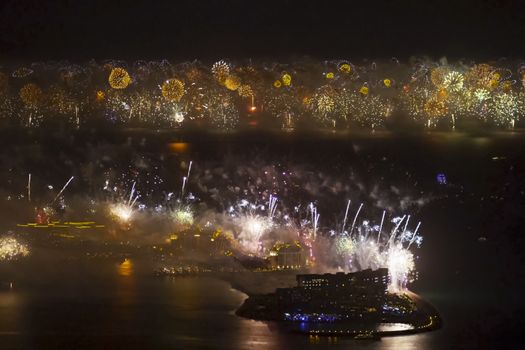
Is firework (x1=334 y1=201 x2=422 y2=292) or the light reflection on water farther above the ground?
firework (x1=334 y1=201 x2=422 y2=292)

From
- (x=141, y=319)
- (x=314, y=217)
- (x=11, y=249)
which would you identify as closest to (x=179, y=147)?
(x=314, y=217)

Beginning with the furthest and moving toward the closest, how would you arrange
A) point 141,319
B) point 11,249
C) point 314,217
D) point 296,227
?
point 314,217 → point 296,227 → point 11,249 → point 141,319

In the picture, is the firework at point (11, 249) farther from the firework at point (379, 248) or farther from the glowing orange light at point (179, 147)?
the firework at point (379, 248)

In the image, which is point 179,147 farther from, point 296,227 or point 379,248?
point 379,248

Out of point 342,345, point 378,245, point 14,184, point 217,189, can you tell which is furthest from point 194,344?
point 14,184

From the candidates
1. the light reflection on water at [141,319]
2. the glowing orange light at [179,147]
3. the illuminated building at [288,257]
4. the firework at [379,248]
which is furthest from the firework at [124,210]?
the firework at [379,248]

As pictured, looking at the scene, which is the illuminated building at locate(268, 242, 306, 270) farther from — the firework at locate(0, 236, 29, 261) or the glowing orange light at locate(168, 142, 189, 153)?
the glowing orange light at locate(168, 142, 189, 153)

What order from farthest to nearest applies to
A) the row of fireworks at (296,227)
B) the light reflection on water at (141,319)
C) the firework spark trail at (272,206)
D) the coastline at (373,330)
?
the firework spark trail at (272,206) < the row of fireworks at (296,227) < the coastline at (373,330) < the light reflection on water at (141,319)

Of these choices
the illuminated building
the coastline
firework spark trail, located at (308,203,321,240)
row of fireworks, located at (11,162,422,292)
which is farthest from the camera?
firework spark trail, located at (308,203,321,240)

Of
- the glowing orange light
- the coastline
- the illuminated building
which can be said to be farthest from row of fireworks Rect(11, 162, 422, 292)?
the coastline

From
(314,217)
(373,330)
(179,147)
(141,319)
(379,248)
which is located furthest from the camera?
(179,147)

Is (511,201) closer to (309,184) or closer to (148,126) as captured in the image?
(309,184)
